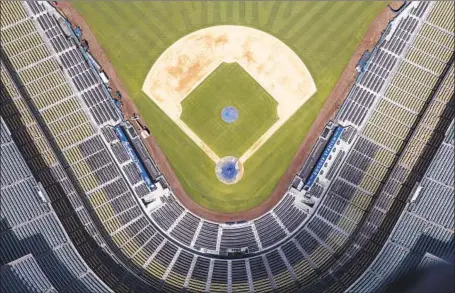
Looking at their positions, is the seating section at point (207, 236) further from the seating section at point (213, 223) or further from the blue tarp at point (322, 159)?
the blue tarp at point (322, 159)

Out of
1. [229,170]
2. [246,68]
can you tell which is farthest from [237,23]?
[229,170]

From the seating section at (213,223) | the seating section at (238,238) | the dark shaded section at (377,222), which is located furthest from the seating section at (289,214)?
the dark shaded section at (377,222)

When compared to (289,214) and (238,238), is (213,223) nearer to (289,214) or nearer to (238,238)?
(238,238)

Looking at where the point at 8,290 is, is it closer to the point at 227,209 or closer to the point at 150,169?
the point at 150,169

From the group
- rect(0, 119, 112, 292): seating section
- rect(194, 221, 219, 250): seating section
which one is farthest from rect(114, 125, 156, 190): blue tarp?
rect(0, 119, 112, 292): seating section

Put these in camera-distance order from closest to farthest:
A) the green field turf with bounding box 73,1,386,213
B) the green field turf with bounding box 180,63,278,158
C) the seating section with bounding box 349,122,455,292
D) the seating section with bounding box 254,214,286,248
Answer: the seating section with bounding box 349,122,455,292
the seating section with bounding box 254,214,286,248
the green field turf with bounding box 180,63,278,158
the green field turf with bounding box 73,1,386,213

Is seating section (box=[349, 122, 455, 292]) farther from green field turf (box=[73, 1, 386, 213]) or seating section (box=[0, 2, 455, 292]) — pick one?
green field turf (box=[73, 1, 386, 213])
